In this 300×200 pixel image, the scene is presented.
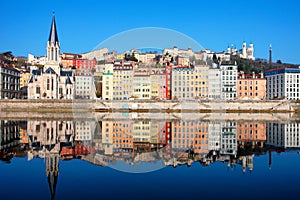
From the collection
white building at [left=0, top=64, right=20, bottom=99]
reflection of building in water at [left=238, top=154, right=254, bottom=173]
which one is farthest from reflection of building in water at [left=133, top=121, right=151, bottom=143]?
white building at [left=0, top=64, right=20, bottom=99]

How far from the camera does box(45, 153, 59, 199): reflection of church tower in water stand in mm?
8682

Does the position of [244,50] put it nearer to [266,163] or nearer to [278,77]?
[278,77]

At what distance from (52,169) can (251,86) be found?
59.9m

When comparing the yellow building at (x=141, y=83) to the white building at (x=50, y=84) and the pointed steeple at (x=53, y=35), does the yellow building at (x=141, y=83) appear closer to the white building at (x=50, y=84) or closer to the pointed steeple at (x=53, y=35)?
the white building at (x=50, y=84)

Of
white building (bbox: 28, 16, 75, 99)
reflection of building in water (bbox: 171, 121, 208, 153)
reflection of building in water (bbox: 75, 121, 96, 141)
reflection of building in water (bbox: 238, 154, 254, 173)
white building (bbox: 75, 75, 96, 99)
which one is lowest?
reflection of building in water (bbox: 238, 154, 254, 173)

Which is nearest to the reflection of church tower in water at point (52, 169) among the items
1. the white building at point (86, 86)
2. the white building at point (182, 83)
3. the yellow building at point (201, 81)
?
the white building at point (86, 86)

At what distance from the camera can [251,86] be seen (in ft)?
221

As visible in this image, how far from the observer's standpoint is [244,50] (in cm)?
13288

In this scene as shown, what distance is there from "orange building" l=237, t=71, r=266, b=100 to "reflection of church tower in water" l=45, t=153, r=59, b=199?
54752mm

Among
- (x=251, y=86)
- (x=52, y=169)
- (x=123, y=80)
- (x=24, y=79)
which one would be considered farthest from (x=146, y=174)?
(x=24, y=79)

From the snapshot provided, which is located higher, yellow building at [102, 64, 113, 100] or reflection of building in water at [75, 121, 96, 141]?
yellow building at [102, 64, 113, 100]

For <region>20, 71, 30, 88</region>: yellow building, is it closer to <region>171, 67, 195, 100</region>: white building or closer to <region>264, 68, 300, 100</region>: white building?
<region>264, 68, 300, 100</region>: white building

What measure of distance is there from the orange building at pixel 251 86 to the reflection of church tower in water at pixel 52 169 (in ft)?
180

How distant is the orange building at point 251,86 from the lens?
65.8 metres
